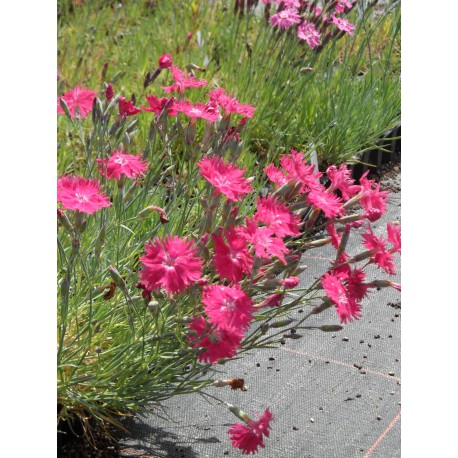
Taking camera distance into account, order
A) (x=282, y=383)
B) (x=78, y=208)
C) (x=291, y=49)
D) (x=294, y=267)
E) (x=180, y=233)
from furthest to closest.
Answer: (x=291, y=49) < (x=282, y=383) < (x=180, y=233) < (x=294, y=267) < (x=78, y=208)

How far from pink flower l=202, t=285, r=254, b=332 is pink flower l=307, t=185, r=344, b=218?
28cm

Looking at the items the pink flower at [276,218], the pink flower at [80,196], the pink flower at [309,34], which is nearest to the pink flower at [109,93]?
the pink flower at [80,196]

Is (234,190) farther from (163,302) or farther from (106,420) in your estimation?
(106,420)

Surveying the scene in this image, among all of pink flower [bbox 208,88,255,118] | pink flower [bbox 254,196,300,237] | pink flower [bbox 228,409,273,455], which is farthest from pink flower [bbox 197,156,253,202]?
pink flower [bbox 228,409,273,455]

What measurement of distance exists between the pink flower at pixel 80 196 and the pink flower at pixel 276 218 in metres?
0.29

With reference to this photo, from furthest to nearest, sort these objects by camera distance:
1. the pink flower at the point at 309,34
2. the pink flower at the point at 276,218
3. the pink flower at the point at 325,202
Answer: the pink flower at the point at 309,34 → the pink flower at the point at 325,202 → the pink flower at the point at 276,218

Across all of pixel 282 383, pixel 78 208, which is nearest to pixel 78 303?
pixel 78 208

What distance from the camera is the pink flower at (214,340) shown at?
140cm

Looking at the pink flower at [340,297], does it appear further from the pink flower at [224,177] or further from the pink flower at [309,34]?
the pink flower at [309,34]

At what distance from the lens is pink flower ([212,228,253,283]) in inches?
54.6

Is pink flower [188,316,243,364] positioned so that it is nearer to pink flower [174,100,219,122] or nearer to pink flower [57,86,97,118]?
pink flower [174,100,219,122]

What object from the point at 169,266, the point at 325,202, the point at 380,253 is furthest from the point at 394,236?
the point at 169,266

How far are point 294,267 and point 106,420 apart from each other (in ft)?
2.17
